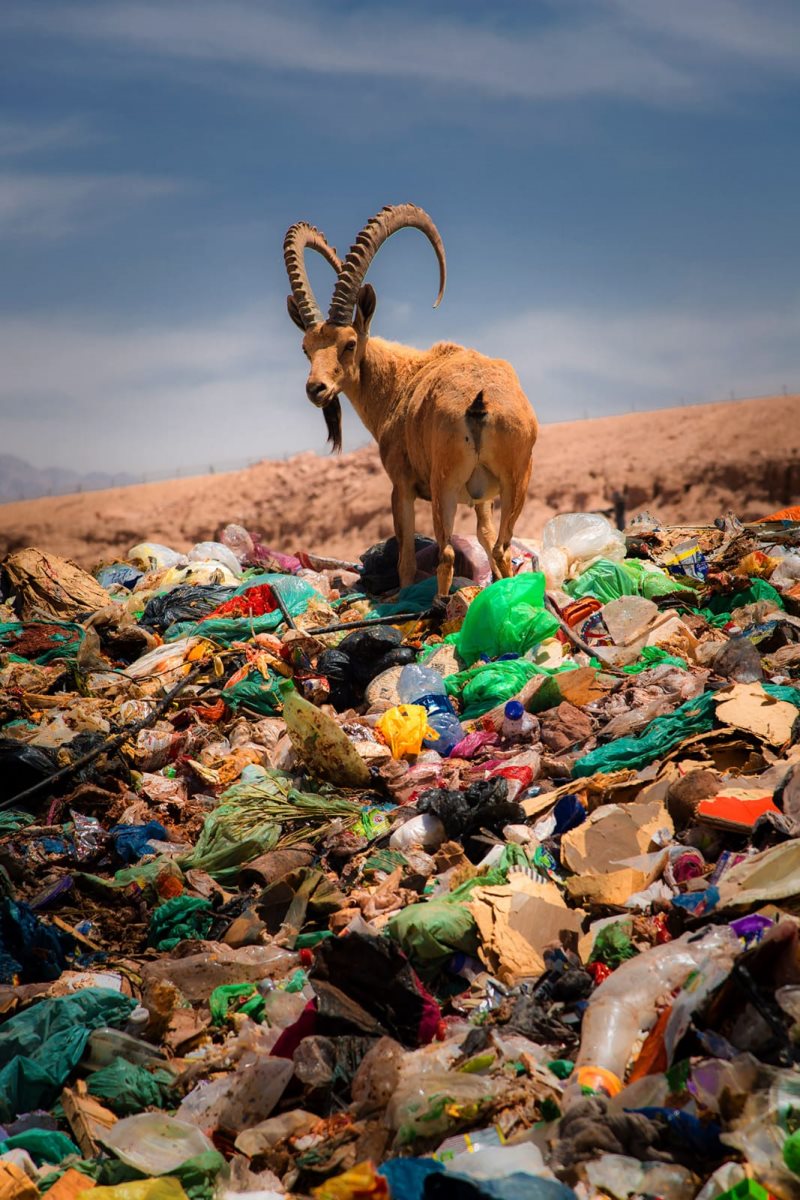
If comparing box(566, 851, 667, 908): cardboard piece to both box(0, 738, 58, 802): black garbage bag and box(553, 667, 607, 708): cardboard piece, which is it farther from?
box(0, 738, 58, 802): black garbage bag

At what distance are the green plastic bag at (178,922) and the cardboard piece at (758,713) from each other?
2.61 m

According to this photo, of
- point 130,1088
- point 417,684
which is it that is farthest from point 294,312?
point 130,1088

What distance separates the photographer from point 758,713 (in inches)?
193

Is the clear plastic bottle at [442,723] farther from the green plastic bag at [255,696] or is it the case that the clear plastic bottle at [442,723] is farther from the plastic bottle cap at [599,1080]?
the plastic bottle cap at [599,1080]

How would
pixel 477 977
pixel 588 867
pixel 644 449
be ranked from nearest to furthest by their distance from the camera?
pixel 477 977
pixel 588 867
pixel 644 449

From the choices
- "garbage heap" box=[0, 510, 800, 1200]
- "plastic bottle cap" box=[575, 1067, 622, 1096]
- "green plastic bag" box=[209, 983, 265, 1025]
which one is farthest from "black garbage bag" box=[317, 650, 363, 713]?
"plastic bottle cap" box=[575, 1067, 622, 1096]

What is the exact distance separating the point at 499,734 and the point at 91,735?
8.52 ft

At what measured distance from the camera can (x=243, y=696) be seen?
6.86 metres

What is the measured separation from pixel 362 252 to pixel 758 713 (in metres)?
5.29

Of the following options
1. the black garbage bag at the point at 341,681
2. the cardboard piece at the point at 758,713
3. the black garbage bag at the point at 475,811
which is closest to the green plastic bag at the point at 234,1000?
the black garbage bag at the point at 475,811

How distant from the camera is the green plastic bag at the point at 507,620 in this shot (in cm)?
682

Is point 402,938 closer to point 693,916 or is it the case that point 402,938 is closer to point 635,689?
point 693,916

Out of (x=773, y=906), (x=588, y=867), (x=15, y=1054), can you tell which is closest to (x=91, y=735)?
(x=15, y=1054)

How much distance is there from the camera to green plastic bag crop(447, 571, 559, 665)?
6824mm
